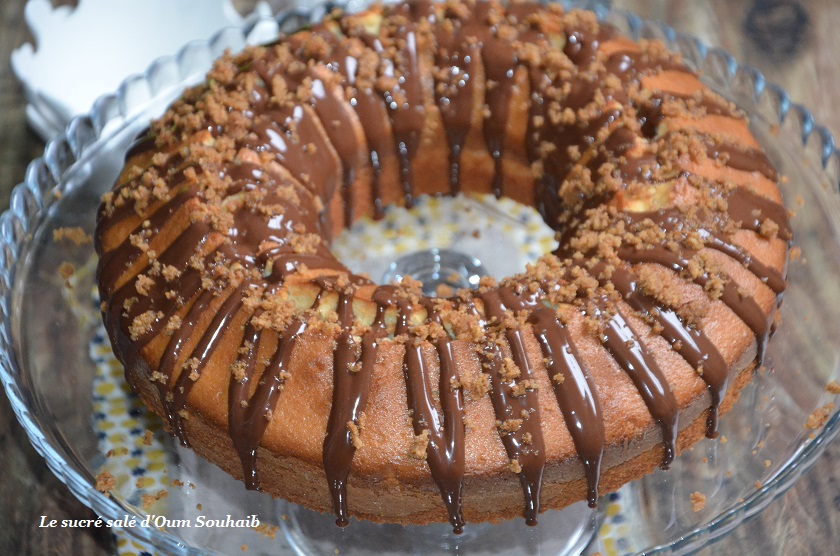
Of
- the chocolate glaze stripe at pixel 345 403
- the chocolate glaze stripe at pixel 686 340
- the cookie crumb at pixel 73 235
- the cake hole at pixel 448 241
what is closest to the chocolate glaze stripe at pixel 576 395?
the chocolate glaze stripe at pixel 686 340

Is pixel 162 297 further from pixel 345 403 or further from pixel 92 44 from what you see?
pixel 92 44

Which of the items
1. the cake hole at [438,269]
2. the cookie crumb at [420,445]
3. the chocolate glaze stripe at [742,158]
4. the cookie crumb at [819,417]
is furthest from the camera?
the cake hole at [438,269]

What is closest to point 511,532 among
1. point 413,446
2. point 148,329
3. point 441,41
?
point 413,446

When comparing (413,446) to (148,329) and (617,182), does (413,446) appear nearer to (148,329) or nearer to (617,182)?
(148,329)

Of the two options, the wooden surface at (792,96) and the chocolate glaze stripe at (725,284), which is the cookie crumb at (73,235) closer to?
the wooden surface at (792,96)

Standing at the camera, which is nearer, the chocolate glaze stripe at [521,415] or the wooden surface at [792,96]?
the chocolate glaze stripe at [521,415]
